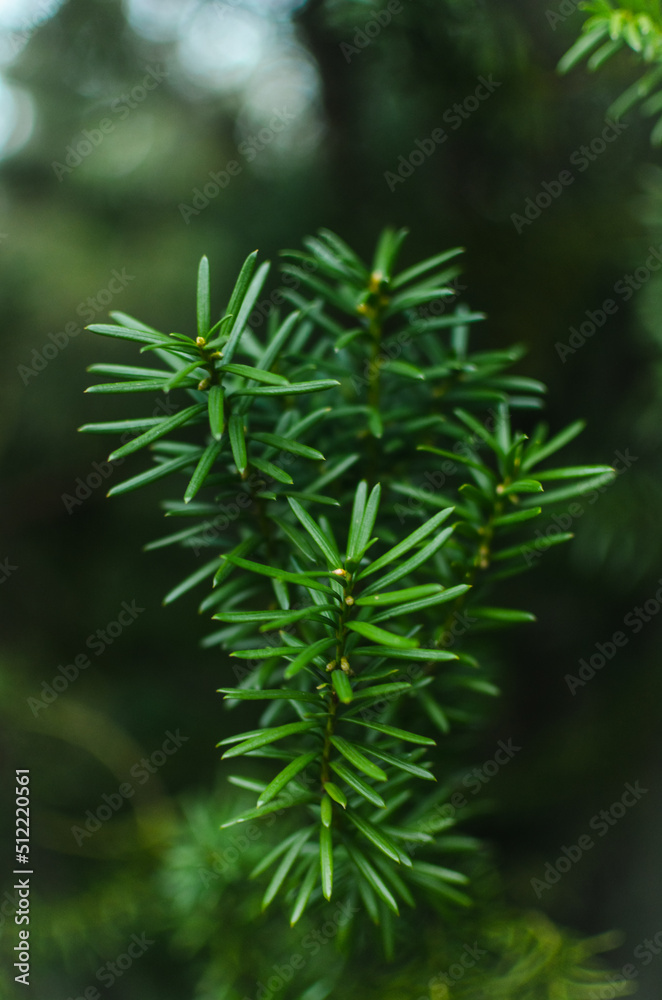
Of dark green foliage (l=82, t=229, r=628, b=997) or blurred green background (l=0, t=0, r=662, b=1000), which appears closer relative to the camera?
dark green foliage (l=82, t=229, r=628, b=997)

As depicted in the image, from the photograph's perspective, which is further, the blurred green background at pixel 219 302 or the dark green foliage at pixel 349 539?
the blurred green background at pixel 219 302

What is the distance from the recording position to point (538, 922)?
55 cm

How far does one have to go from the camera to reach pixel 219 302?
0.87m

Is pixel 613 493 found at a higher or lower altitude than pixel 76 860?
higher

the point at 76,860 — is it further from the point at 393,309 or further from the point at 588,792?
the point at 393,309

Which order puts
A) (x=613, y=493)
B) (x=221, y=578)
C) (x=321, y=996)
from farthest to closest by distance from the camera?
(x=613, y=493) → (x=321, y=996) → (x=221, y=578)

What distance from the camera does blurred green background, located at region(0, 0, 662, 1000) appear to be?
708mm

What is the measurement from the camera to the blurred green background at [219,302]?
708 mm

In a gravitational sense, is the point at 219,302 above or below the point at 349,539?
above

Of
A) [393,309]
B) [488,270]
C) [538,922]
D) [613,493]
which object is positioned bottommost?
[538,922]

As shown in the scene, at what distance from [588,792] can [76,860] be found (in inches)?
25.6

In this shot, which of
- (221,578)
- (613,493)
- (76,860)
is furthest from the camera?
(76,860)

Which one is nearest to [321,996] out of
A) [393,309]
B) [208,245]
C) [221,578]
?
[221,578]

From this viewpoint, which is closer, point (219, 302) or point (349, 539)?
point (349, 539)
